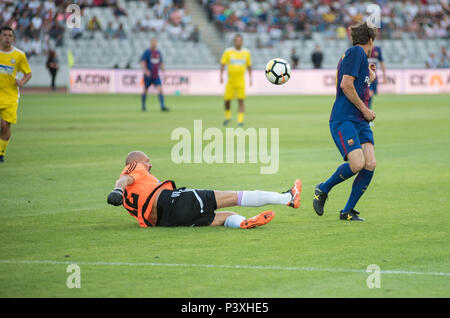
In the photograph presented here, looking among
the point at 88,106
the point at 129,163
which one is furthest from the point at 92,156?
the point at 88,106

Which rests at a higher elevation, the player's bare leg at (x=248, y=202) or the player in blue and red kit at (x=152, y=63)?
the player in blue and red kit at (x=152, y=63)

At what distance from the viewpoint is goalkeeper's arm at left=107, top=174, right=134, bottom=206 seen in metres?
7.73

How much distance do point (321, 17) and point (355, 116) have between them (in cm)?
4164

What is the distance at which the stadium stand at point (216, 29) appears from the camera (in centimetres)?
4453

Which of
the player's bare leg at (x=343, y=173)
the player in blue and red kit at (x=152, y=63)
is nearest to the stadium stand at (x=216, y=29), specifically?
the player in blue and red kit at (x=152, y=63)

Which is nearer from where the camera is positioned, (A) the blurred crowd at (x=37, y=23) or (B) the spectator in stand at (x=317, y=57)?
(A) the blurred crowd at (x=37, y=23)

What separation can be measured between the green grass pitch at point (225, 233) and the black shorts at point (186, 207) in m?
0.11

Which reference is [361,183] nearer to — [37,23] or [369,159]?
[369,159]

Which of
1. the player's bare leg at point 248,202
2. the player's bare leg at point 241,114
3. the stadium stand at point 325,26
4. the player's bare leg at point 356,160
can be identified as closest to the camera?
the player's bare leg at point 248,202

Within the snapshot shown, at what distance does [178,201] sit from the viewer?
8430 millimetres

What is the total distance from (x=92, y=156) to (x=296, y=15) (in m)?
35.6

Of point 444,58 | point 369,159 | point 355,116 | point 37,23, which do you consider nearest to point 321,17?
→ point 444,58

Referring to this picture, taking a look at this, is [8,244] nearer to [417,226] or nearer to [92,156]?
[417,226]

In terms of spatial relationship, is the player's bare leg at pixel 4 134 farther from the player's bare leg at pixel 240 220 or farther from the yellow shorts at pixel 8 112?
the player's bare leg at pixel 240 220
